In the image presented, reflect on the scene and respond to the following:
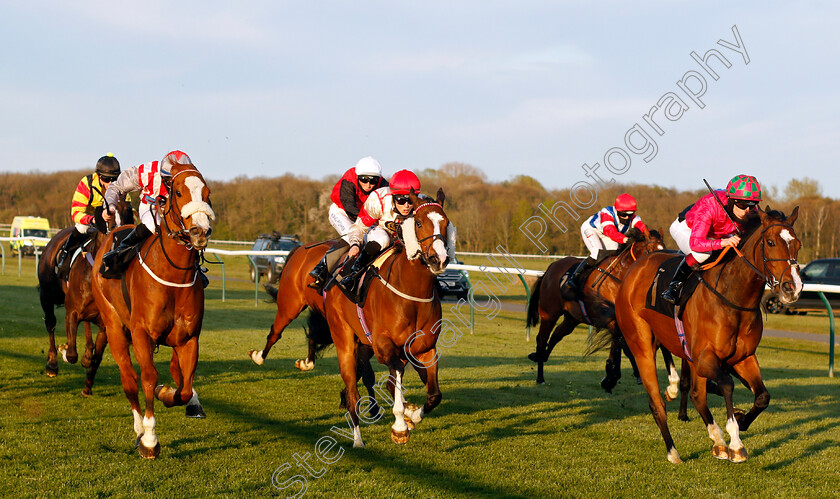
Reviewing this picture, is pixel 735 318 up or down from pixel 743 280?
down

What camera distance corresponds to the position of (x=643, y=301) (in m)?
5.82

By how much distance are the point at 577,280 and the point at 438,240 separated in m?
4.05

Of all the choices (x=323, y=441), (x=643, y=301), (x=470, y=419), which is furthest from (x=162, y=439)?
(x=643, y=301)

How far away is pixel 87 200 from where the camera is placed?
23.7 feet

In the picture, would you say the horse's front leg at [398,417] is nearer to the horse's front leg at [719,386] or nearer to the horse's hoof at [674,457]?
the horse's hoof at [674,457]

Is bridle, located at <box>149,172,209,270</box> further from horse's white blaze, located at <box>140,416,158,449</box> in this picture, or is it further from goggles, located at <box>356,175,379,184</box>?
goggles, located at <box>356,175,379,184</box>

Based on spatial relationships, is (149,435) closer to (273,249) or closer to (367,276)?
(367,276)

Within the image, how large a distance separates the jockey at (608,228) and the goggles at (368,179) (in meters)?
3.13

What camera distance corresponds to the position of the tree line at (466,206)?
936 inches

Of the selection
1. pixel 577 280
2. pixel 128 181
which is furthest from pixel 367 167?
pixel 577 280

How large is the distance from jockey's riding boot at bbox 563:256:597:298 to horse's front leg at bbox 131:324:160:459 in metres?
4.94

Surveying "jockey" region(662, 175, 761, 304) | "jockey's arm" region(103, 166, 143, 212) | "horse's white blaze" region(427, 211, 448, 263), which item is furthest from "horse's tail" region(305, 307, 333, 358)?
"jockey" region(662, 175, 761, 304)

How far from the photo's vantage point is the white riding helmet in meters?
6.38

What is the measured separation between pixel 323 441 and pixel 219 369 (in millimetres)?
3524
